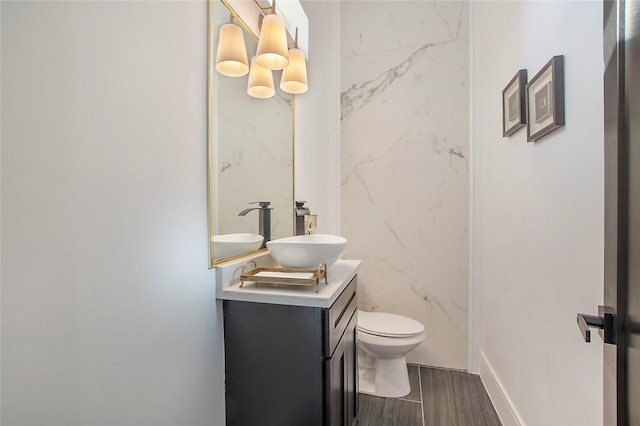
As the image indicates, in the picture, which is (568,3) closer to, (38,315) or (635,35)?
(635,35)

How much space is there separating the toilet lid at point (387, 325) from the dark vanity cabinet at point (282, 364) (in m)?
0.70

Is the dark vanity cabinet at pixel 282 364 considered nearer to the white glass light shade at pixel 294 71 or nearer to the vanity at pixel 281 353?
the vanity at pixel 281 353

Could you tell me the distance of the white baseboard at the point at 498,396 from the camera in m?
1.59

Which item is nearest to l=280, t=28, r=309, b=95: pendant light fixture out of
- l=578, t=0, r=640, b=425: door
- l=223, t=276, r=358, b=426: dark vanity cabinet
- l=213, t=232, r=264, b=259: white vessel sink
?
l=213, t=232, r=264, b=259: white vessel sink

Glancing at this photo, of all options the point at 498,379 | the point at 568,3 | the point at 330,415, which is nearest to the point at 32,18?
the point at 330,415

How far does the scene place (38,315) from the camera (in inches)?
25.3

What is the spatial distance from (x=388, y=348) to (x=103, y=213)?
1688 mm

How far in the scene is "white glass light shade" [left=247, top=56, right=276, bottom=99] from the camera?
160cm

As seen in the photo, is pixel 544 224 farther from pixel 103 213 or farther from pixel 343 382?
pixel 103 213

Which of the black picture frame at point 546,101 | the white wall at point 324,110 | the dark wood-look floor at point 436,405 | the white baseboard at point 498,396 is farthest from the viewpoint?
the white wall at point 324,110

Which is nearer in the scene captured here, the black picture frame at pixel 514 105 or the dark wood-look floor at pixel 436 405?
the black picture frame at pixel 514 105

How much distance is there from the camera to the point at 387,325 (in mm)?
2033

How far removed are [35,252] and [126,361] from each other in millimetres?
382

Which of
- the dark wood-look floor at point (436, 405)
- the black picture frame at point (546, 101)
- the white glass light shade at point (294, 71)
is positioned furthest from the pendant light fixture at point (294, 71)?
the dark wood-look floor at point (436, 405)
